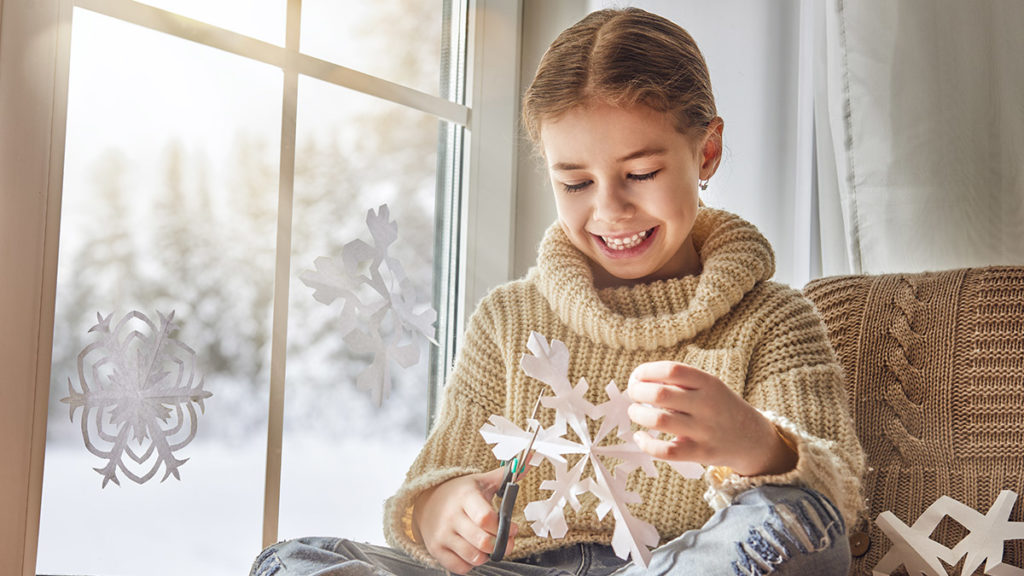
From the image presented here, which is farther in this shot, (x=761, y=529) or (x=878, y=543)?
(x=878, y=543)

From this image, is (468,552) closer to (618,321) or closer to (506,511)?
(506,511)

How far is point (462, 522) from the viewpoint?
852mm

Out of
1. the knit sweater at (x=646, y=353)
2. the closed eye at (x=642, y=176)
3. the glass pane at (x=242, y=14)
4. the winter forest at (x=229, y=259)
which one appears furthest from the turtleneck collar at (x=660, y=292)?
the glass pane at (x=242, y=14)

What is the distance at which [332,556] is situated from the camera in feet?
2.68

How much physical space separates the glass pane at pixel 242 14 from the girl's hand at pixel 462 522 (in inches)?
25.1

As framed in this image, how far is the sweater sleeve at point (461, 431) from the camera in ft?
3.11

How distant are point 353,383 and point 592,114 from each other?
0.54 m

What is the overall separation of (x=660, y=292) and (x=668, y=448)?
13.2 inches

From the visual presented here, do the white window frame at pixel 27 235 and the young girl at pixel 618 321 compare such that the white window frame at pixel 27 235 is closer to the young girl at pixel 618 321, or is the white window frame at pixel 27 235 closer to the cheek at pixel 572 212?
the young girl at pixel 618 321

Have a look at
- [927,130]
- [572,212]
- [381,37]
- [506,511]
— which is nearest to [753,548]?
[506,511]

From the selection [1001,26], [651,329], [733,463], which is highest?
[1001,26]

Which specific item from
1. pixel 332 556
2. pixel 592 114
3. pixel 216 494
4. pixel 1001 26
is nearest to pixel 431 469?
pixel 332 556

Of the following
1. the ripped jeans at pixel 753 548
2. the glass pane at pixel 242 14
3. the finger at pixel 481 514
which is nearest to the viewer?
the ripped jeans at pixel 753 548

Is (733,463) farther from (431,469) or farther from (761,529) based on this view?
Answer: (431,469)
